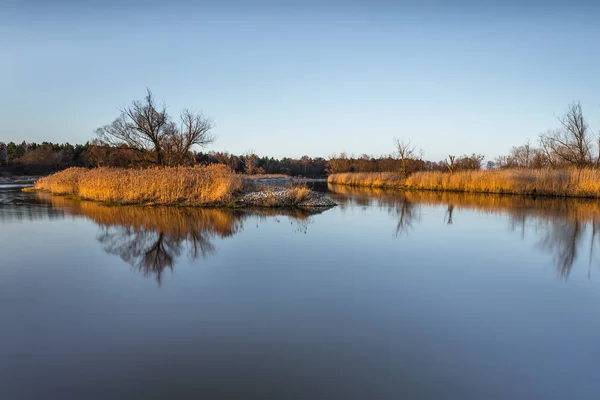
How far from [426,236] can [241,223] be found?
5.54 metres

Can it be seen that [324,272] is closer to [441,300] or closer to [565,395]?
[441,300]

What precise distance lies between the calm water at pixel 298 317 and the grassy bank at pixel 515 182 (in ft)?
42.9

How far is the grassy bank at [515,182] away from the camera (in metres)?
19.3

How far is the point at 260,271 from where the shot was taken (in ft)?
20.4

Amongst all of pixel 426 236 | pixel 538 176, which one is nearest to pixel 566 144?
pixel 538 176

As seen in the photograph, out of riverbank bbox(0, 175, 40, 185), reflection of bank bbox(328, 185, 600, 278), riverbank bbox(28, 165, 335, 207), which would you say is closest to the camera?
reflection of bank bbox(328, 185, 600, 278)

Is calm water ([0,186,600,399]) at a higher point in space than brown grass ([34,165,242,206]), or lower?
lower

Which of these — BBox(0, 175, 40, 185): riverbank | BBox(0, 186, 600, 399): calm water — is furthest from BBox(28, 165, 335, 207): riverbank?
BBox(0, 175, 40, 185): riverbank

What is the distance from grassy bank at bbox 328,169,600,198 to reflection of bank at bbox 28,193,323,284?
1460 cm

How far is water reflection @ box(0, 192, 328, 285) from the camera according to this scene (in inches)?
287

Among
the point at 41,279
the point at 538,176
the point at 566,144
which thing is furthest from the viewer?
the point at 566,144

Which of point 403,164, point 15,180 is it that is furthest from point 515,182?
point 15,180

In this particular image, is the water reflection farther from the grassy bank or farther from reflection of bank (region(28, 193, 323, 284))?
Result: the grassy bank

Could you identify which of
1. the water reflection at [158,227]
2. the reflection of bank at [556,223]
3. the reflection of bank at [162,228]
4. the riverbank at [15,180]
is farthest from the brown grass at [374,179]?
the riverbank at [15,180]
